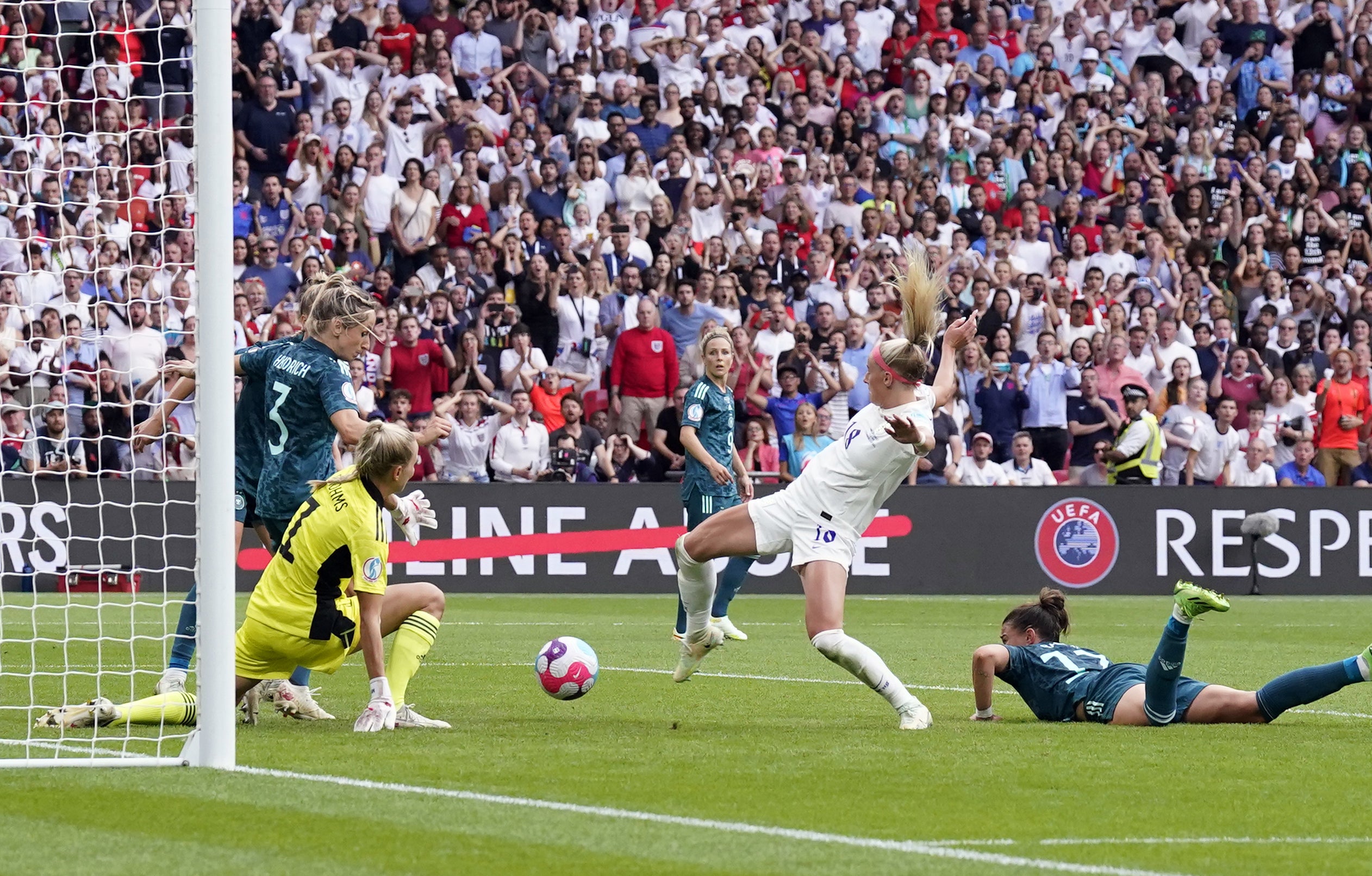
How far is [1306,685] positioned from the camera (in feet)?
28.3

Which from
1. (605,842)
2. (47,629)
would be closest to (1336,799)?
(605,842)

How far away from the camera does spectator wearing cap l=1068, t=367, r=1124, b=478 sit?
22484 millimetres

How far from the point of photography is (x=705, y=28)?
→ 25938 mm

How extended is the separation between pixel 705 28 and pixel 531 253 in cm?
519

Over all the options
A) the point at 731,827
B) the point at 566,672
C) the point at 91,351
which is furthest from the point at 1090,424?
the point at 731,827

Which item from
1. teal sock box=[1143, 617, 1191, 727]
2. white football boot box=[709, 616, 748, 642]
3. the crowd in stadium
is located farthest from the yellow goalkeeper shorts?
the crowd in stadium

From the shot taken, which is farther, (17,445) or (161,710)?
(17,445)

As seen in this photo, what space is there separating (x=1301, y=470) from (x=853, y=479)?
15162 mm

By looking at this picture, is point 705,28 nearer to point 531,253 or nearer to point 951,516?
point 531,253

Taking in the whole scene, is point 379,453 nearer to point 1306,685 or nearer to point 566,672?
point 566,672

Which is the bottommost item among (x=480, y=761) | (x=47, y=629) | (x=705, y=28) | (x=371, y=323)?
(x=47, y=629)

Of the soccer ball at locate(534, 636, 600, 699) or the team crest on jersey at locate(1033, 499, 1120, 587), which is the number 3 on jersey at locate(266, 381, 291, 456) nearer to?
the soccer ball at locate(534, 636, 600, 699)

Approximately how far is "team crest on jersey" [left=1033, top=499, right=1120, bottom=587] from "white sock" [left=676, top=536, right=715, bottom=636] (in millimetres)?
12041

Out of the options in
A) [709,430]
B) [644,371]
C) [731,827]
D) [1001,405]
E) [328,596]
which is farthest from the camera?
[1001,405]
